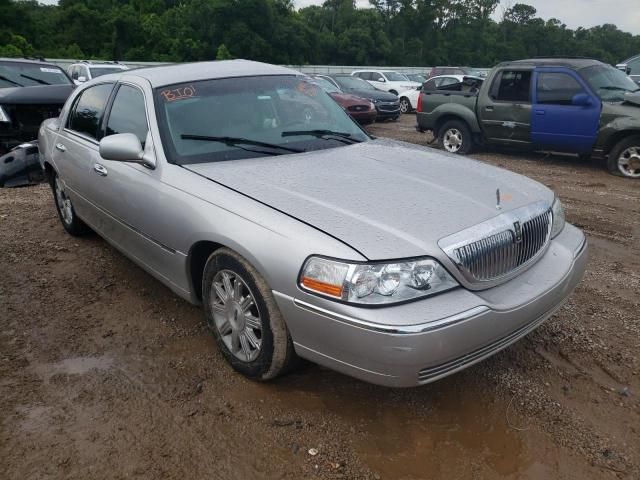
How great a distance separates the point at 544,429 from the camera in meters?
2.65

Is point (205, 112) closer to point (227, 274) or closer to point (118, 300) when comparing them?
point (227, 274)

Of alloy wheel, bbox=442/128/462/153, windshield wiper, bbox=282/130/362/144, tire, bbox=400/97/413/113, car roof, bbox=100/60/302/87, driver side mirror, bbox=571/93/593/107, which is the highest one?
car roof, bbox=100/60/302/87

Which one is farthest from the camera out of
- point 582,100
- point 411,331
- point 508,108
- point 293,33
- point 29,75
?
point 293,33

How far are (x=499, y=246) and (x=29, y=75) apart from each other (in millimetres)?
10166

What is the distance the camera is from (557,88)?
8.98 metres

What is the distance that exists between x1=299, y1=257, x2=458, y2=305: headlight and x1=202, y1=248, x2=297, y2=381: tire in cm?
36

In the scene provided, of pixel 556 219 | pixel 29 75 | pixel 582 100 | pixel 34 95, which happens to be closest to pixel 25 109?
pixel 34 95

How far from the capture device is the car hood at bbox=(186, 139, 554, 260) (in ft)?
8.19

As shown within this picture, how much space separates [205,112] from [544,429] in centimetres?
275

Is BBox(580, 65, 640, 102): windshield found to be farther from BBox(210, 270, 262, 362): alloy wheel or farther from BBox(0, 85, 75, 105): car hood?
BBox(0, 85, 75, 105): car hood

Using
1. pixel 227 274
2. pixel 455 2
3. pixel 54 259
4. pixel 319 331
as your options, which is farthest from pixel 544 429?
pixel 455 2

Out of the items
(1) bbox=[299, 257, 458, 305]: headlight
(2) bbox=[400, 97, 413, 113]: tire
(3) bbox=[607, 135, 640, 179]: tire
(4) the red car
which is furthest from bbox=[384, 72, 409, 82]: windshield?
(1) bbox=[299, 257, 458, 305]: headlight

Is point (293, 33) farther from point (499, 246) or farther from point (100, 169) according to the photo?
point (499, 246)

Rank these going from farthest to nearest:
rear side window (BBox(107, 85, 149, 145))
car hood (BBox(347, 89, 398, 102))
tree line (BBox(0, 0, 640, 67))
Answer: tree line (BBox(0, 0, 640, 67))
car hood (BBox(347, 89, 398, 102))
rear side window (BBox(107, 85, 149, 145))
